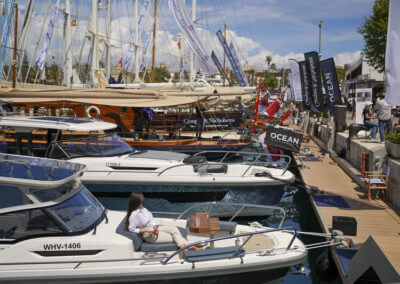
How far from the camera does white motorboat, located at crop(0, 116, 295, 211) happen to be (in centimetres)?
974

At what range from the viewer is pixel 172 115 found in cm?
2391

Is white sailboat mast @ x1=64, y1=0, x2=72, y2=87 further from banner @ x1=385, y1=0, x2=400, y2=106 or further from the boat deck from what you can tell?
banner @ x1=385, y1=0, x2=400, y2=106

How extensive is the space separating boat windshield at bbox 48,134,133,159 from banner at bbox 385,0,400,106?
6.57 metres

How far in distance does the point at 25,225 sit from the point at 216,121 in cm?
1751

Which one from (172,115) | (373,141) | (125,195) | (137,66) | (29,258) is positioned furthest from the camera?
(137,66)

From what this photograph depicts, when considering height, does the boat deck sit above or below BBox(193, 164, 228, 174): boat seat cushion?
below

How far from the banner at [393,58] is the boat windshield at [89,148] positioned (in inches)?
259

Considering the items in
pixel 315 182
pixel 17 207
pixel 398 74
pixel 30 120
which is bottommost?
pixel 315 182

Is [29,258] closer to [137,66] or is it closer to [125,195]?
[125,195]

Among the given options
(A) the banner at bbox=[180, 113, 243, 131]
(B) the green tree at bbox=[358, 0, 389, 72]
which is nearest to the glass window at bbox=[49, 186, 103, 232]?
(A) the banner at bbox=[180, 113, 243, 131]

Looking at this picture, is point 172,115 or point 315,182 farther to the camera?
point 172,115

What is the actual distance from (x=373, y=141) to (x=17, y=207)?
13.4m

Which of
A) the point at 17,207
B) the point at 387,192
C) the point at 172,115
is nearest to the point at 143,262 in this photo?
the point at 17,207

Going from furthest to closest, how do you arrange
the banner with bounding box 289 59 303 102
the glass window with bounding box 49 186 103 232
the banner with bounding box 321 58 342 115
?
the banner with bounding box 289 59 303 102 → the banner with bounding box 321 58 342 115 → the glass window with bounding box 49 186 103 232
